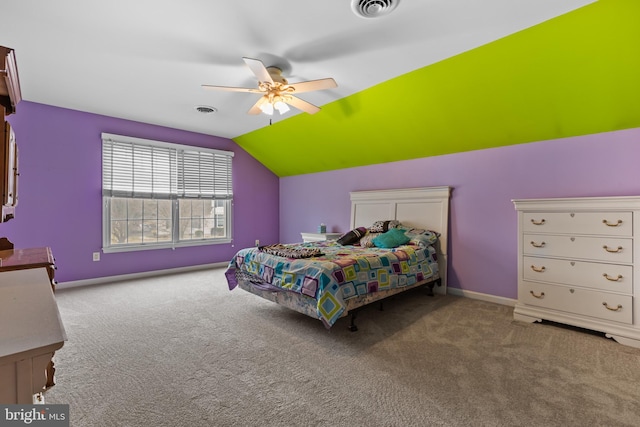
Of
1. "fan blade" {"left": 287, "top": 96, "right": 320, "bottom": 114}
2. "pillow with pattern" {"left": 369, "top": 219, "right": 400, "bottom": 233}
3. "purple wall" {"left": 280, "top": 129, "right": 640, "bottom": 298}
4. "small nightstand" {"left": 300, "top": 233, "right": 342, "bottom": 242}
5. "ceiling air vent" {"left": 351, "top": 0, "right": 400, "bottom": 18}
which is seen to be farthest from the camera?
"small nightstand" {"left": 300, "top": 233, "right": 342, "bottom": 242}

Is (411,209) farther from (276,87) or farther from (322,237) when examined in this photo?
(276,87)

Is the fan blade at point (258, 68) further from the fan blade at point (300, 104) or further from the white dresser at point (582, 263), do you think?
the white dresser at point (582, 263)

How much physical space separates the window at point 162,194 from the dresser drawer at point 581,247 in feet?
15.5

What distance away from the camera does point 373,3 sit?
2.02 meters

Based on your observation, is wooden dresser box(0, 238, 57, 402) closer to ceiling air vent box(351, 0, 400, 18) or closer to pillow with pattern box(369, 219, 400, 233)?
ceiling air vent box(351, 0, 400, 18)

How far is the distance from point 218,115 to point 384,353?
3.80m

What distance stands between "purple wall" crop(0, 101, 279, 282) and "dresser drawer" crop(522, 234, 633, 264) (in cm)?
500

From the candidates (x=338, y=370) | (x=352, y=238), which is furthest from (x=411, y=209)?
(x=338, y=370)

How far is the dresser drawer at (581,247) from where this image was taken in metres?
2.48

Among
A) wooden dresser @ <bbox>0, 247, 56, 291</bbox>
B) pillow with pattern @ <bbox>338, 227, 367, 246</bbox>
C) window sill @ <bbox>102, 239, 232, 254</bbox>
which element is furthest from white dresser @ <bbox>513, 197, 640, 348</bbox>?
window sill @ <bbox>102, 239, 232, 254</bbox>

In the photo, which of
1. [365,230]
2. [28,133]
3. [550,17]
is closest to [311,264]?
[365,230]

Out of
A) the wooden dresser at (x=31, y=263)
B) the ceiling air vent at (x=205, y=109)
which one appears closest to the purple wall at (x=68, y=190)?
the ceiling air vent at (x=205, y=109)

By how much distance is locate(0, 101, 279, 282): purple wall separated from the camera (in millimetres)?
3756

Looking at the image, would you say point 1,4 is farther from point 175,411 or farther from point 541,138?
point 541,138
